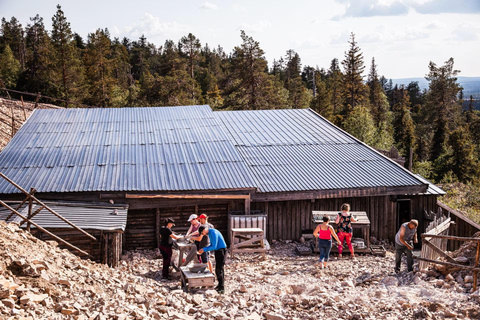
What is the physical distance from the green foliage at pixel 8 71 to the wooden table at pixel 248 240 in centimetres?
4301

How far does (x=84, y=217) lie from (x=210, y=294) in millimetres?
5222

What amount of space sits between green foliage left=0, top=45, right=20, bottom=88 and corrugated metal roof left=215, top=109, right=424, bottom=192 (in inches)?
1446

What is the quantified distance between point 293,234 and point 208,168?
378 centimetres

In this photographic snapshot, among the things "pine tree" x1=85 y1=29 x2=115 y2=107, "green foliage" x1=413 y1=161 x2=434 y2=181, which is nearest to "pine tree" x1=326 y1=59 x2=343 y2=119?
"green foliage" x1=413 y1=161 x2=434 y2=181

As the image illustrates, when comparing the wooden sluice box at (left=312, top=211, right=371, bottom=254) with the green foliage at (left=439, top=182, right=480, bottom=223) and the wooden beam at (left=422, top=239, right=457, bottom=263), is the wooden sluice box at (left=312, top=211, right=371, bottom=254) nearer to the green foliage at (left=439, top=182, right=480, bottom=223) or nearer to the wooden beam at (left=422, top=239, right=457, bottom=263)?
the wooden beam at (left=422, top=239, right=457, bottom=263)

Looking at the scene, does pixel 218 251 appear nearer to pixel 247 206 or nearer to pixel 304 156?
pixel 247 206

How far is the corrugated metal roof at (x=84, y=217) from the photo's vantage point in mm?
12781

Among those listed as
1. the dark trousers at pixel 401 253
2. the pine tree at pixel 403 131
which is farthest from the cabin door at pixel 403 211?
the pine tree at pixel 403 131

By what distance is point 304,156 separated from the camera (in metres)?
18.9

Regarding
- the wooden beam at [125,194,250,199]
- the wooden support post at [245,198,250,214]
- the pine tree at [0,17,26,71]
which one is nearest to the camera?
the wooden beam at [125,194,250,199]

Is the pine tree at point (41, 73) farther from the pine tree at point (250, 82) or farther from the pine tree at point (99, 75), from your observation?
the pine tree at point (250, 82)

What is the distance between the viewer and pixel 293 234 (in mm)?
16594

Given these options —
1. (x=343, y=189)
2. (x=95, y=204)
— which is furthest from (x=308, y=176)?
(x=95, y=204)

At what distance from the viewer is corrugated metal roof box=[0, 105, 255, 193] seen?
15.5 meters
